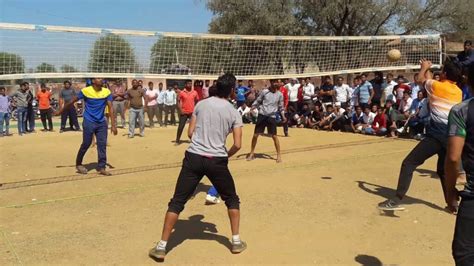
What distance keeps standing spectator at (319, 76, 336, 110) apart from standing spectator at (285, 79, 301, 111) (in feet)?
3.02

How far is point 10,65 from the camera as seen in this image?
11.9 meters

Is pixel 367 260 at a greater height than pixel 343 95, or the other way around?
pixel 343 95

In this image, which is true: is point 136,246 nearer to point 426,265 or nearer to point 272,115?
point 426,265

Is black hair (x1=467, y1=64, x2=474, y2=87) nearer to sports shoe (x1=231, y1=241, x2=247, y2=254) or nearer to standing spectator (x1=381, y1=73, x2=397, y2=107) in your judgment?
sports shoe (x1=231, y1=241, x2=247, y2=254)

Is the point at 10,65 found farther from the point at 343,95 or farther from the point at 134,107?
the point at 343,95

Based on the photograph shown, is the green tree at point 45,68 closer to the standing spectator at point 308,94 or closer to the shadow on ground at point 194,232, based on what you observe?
the shadow on ground at point 194,232

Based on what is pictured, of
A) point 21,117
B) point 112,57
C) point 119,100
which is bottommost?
point 21,117

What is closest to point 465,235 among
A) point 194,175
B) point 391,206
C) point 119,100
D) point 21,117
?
point 194,175

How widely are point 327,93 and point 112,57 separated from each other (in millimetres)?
6996

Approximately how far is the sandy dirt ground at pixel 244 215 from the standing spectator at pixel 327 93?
575 cm

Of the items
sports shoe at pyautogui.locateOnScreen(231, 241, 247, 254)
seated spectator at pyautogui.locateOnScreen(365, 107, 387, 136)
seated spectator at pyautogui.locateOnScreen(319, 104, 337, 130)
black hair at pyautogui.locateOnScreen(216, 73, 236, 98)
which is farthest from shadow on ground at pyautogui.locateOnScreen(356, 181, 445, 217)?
seated spectator at pyautogui.locateOnScreen(319, 104, 337, 130)

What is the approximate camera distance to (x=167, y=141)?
507 inches

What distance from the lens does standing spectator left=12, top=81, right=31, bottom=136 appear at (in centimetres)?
1560

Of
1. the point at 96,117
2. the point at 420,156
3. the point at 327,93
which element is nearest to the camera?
the point at 420,156
